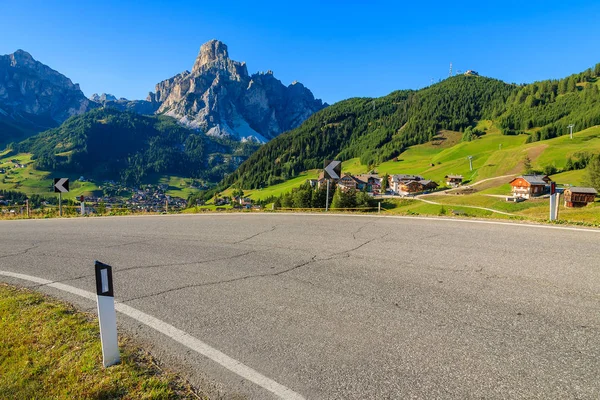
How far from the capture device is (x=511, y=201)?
68938 millimetres

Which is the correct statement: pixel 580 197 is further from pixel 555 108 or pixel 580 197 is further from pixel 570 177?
pixel 555 108

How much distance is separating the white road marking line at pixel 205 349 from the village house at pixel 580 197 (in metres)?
72.9

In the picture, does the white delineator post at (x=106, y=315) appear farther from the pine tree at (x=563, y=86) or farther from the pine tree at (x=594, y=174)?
the pine tree at (x=563, y=86)

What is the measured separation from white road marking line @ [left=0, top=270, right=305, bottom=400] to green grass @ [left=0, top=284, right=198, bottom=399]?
45 cm

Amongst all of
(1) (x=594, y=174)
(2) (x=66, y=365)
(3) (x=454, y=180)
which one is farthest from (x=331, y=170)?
(3) (x=454, y=180)

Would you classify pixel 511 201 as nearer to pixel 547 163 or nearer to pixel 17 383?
pixel 547 163

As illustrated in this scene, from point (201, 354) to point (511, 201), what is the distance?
80976 millimetres

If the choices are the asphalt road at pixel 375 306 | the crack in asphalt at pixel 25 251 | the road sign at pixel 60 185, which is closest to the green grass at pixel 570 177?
the asphalt road at pixel 375 306

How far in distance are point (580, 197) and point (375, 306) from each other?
73516mm

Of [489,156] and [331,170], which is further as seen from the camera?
[489,156]

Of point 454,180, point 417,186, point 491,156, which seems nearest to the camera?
point 454,180

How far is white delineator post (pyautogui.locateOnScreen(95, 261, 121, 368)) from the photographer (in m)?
3.42

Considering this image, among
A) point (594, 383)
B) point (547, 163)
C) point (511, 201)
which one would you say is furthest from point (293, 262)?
point (547, 163)

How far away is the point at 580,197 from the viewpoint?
190 ft
